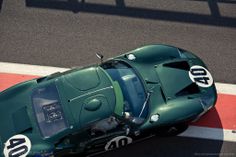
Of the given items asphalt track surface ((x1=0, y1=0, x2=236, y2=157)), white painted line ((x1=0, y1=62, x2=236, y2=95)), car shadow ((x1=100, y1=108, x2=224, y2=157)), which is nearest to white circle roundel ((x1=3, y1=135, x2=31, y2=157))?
car shadow ((x1=100, y1=108, x2=224, y2=157))

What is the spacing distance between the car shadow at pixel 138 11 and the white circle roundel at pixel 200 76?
2.20 metres

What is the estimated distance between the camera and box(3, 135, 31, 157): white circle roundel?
6.32 meters

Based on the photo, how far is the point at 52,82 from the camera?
687 centimetres

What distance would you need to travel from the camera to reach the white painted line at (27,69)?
854cm

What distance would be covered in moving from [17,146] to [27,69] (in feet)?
8.72

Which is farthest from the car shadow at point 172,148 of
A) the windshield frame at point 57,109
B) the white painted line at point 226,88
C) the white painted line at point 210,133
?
the windshield frame at point 57,109

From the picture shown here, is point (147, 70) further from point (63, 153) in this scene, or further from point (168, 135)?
point (63, 153)

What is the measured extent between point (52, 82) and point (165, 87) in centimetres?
217

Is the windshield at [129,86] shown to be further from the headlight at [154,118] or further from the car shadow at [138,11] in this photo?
the car shadow at [138,11]

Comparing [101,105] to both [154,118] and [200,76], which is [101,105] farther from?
[200,76]

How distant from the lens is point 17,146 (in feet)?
20.9

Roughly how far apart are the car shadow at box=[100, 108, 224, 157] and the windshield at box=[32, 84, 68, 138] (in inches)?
55.4

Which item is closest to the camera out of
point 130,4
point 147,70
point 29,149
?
point 29,149

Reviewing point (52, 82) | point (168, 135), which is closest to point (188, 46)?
point (168, 135)
